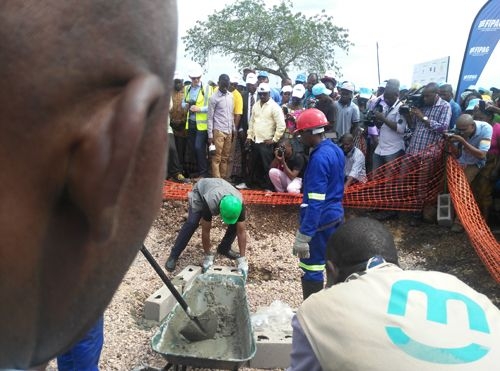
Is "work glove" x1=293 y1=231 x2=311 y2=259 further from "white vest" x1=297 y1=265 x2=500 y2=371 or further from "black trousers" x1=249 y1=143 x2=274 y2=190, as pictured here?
"black trousers" x1=249 y1=143 x2=274 y2=190

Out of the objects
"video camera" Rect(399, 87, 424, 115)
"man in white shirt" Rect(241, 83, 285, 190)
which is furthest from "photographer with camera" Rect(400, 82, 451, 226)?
"man in white shirt" Rect(241, 83, 285, 190)

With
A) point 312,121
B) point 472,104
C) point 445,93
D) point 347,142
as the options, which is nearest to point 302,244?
point 312,121

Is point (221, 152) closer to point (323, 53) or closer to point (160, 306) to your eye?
point (160, 306)

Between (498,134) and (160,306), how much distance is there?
527 cm

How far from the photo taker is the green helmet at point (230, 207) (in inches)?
218

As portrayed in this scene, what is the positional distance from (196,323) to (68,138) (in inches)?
153

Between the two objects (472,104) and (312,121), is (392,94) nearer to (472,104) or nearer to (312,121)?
(472,104)

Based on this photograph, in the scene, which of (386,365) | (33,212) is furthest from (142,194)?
(386,365)

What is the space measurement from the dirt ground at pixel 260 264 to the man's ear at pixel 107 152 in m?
3.88

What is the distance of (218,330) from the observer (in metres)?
4.31

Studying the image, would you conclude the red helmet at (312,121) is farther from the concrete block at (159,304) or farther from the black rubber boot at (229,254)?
the black rubber boot at (229,254)

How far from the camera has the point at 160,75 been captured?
0.40 m

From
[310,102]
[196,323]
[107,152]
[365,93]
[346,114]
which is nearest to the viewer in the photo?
[107,152]

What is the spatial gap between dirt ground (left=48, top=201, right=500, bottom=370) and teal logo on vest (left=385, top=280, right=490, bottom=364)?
3.00 metres
